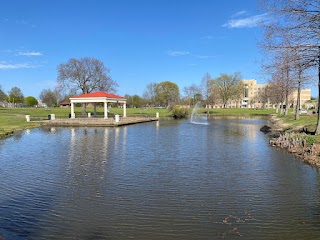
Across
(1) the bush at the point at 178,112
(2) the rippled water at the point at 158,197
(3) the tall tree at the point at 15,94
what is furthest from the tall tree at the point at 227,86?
(2) the rippled water at the point at 158,197

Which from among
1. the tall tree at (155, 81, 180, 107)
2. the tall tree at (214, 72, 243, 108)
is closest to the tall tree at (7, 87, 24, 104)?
the tall tree at (155, 81, 180, 107)

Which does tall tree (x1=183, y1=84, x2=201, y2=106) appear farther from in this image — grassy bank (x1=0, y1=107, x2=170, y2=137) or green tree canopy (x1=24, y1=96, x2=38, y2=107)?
green tree canopy (x1=24, y1=96, x2=38, y2=107)

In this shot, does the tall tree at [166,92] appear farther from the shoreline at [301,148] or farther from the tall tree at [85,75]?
the shoreline at [301,148]

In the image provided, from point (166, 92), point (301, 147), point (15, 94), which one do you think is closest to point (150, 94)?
point (166, 92)

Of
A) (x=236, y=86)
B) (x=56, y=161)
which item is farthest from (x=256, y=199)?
(x=236, y=86)

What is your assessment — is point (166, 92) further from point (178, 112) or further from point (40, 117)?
point (40, 117)

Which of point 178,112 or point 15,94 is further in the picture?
point 15,94

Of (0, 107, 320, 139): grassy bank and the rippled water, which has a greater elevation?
(0, 107, 320, 139): grassy bank

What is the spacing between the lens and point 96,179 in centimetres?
862

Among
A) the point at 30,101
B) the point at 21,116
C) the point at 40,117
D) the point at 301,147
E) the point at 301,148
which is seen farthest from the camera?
the point at 30,101

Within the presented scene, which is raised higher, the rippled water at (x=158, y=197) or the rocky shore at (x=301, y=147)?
the rocky shore at (x=301, y=147)

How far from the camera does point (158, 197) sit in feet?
23.0

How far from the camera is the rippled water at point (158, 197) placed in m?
5.23

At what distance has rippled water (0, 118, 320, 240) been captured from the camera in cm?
523
